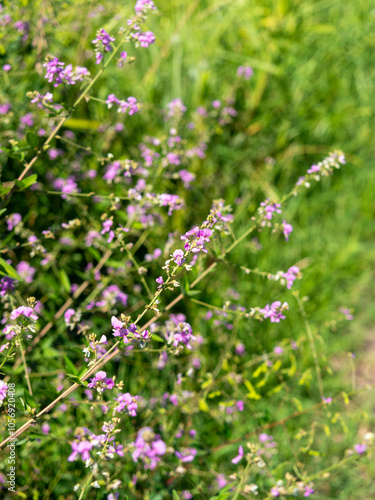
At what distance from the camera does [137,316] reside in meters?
2.11

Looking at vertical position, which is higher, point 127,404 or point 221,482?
point 127,404

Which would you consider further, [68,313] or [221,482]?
[221,482]

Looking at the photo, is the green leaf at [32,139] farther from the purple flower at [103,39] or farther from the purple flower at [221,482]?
the purple flower at [221,482]

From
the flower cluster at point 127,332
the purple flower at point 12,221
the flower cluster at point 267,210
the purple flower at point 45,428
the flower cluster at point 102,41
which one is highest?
the flower cluster at point 102,41

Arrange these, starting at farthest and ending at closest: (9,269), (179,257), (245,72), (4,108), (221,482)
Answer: (245,72)
(4,108)
(221,482)
(9,269)
(179,257)

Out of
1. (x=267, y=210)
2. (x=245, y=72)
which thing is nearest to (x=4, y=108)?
(x=267, y=210)

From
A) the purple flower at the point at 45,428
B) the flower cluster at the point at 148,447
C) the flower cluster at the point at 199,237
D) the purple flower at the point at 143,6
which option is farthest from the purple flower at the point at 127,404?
the purple flower at the point at 143,6

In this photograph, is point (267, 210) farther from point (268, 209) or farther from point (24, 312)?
point (24, 312)

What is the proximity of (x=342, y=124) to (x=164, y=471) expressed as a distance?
3.03 metres

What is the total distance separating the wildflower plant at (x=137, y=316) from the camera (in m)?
1.62

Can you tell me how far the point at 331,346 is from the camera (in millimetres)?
2918

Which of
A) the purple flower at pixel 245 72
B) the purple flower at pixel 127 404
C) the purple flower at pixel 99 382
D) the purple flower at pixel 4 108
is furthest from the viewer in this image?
the purple flower at pixel 245 72

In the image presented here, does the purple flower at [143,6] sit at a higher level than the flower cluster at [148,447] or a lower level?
higher

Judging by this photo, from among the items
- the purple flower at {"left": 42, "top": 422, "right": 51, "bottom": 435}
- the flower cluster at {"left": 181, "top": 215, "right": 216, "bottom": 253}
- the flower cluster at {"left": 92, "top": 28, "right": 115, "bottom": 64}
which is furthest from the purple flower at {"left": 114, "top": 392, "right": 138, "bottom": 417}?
the flower cluster at {"left": 92, "top": 28, "right": 115, "bottom": 64}
